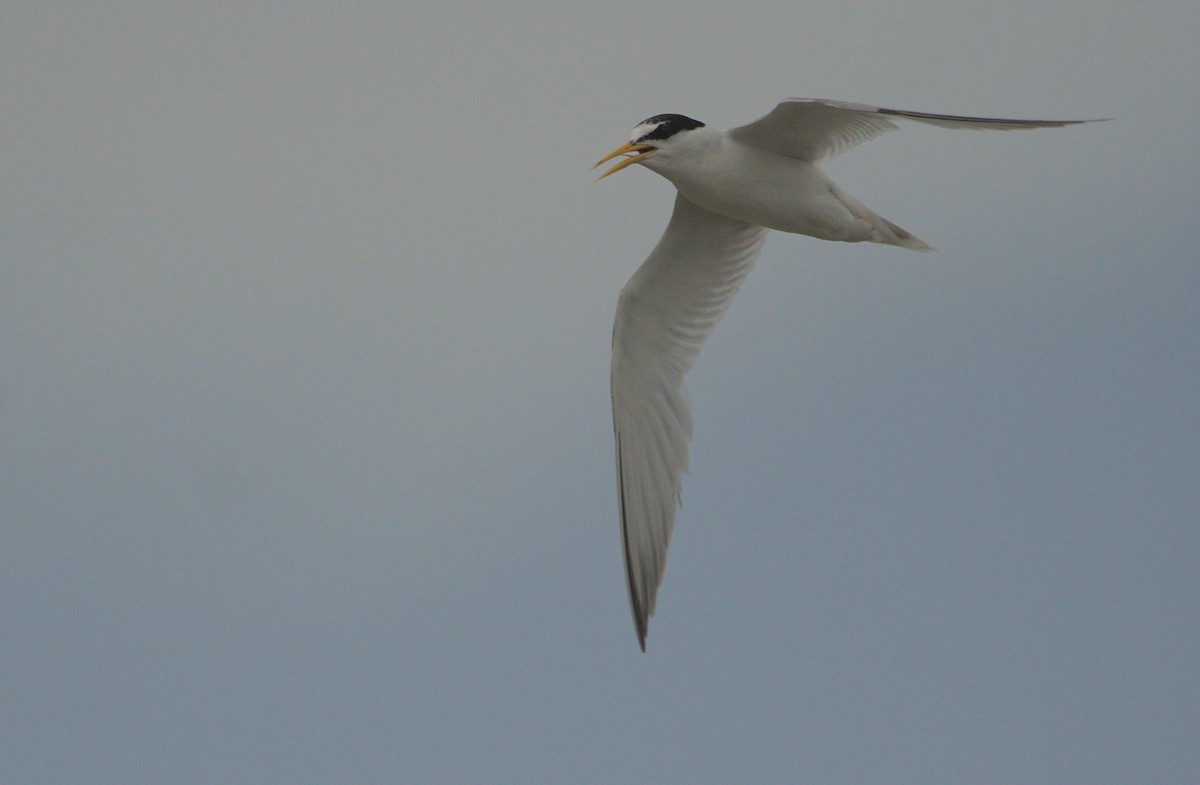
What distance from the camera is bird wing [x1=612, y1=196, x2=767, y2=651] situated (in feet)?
39.3

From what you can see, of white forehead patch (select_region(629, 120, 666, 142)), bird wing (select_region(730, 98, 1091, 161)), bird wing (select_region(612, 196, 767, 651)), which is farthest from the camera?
bird wing (select_region(612, 196, 767, 651))

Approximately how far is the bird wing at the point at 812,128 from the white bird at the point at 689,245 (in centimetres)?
1

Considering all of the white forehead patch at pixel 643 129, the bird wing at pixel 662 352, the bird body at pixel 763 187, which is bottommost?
the bird wing at pixel 662 352

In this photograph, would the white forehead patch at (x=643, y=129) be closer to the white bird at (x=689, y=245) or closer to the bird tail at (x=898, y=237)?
the white bird at (x=689, y=245)

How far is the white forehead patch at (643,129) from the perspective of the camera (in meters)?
10.5

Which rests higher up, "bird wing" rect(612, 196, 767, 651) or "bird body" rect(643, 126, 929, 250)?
"bird body" rect(643, 126, 929, 250)

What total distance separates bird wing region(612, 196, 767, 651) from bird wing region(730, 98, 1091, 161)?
4.14 feet

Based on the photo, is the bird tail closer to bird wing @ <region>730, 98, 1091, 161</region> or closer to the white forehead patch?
bird wing @ <region>730, 98, 1091, 161</region>

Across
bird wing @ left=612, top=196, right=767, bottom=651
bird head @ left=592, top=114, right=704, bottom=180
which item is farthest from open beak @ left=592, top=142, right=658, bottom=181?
bird wing @ left=612, top=196, right=767, bottom=651

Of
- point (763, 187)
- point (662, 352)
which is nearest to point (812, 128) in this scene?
point (763, 187)

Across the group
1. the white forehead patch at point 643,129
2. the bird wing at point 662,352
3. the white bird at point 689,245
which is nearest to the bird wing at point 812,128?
the white bird at point 689,245

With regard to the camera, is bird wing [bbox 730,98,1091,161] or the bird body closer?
bird wing [bbox 730,98,1091,161]

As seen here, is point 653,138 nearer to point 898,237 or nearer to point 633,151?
point 633,151

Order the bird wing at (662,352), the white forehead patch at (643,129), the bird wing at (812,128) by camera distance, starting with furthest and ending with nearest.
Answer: the bird wing at (662,352) → the white forehead patch at (643,129) → the bird wing at (812,128)
